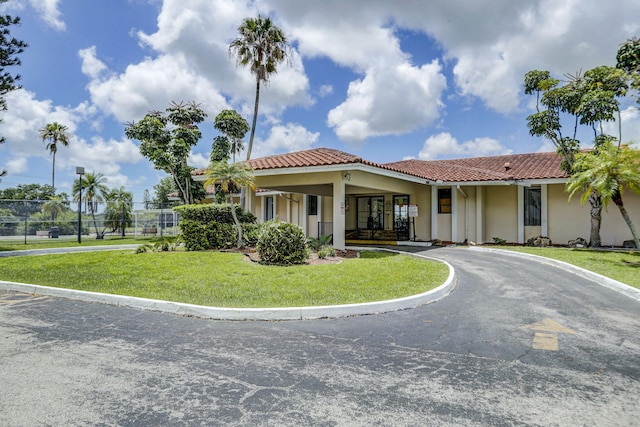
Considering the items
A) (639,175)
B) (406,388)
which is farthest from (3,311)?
(639,175)

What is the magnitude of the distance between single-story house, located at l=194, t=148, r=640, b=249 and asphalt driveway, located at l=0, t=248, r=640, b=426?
28.0ft

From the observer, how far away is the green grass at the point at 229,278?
25.1 feet

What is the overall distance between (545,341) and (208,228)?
12.3m

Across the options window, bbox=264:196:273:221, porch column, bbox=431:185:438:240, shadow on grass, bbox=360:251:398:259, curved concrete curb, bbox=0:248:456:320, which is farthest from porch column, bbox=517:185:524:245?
window, bbox=264:196:273:221

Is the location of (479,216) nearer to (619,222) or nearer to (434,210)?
(434,210)

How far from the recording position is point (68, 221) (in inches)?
1008

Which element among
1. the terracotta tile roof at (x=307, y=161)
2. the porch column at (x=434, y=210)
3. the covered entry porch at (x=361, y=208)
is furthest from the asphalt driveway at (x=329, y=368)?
the porch column at (x=434, y=210)

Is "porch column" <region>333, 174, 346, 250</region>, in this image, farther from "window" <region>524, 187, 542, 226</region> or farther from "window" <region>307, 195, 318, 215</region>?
"window" <region>524, 187, 542, 226</region>

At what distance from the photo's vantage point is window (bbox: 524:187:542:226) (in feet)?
60.1

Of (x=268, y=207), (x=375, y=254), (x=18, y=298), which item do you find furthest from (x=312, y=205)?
(x=18, y=298)

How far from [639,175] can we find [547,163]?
798cm

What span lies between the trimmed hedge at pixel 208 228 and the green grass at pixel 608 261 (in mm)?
11210

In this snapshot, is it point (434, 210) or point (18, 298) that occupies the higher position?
point (434, 210)

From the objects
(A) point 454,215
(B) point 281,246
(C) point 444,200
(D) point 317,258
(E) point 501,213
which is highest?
(C) point 444,200
